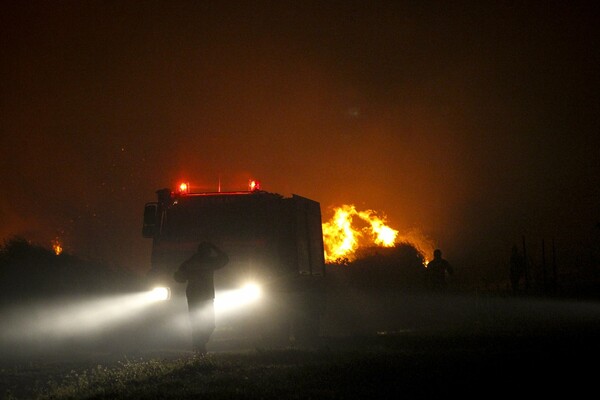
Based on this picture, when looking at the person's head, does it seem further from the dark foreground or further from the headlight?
the headlight

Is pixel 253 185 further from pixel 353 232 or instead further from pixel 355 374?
pixel 353 232

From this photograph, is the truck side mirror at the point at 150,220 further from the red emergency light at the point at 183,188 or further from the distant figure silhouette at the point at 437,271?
the distant figure silhouette at the point at 437,271

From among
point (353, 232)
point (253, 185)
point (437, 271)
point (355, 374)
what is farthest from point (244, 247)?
point (353, 232)

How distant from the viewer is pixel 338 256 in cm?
3247

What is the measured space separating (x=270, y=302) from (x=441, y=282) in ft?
17.8

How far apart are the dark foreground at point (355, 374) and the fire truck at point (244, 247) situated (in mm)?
2905

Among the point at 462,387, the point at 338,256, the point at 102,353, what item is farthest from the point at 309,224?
the point at 338,256

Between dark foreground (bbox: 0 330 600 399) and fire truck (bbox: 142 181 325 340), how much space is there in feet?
9.53

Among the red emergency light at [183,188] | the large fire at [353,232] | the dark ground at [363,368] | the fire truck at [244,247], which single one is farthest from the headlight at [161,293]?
the large fire at [353,232]

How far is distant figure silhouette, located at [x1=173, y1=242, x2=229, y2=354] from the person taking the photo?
12453 millimetres

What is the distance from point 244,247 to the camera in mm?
15641

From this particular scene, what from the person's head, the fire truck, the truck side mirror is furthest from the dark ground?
the truck side mirror

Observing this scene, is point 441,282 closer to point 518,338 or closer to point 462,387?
point 518,338

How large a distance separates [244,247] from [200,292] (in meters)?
3.23
